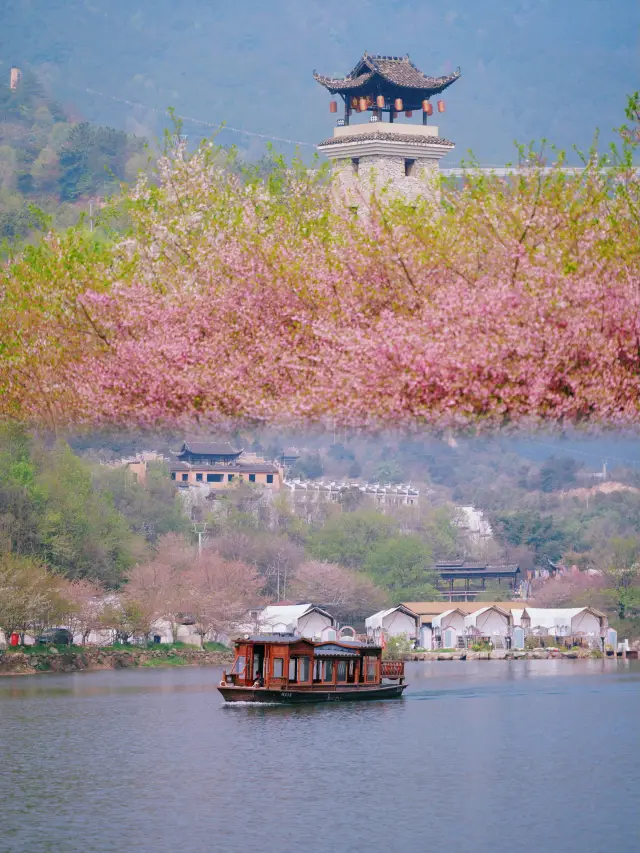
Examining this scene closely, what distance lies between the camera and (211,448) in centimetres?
7744

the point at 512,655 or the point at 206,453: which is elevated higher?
the point at 206,453

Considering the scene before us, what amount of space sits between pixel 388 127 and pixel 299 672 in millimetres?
30973

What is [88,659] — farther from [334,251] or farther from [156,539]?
[334,251]

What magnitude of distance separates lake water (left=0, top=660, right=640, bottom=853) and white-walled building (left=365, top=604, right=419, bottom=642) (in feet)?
29.7

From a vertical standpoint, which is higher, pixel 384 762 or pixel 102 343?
pixel 102 343

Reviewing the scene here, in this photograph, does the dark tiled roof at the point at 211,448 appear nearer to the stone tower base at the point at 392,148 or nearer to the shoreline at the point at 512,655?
the shoreline at the point at 512,655

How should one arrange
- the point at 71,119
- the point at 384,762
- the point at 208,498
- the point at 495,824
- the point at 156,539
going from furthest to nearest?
1. the point at 71,119
2. the point at 208,498
3. the point at 156,539
4. the point at 384,762
5. the point at 495,824

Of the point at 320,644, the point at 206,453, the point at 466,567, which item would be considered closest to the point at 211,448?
the point at 206,453

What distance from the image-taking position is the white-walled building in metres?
62.5

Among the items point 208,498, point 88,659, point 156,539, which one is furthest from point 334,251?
point 208,498

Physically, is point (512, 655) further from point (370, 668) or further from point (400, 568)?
point (370, 668)

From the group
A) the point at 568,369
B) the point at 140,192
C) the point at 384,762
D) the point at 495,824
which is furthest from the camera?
the point at 384,762

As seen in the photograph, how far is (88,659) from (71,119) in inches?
4664

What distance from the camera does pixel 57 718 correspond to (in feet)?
130
